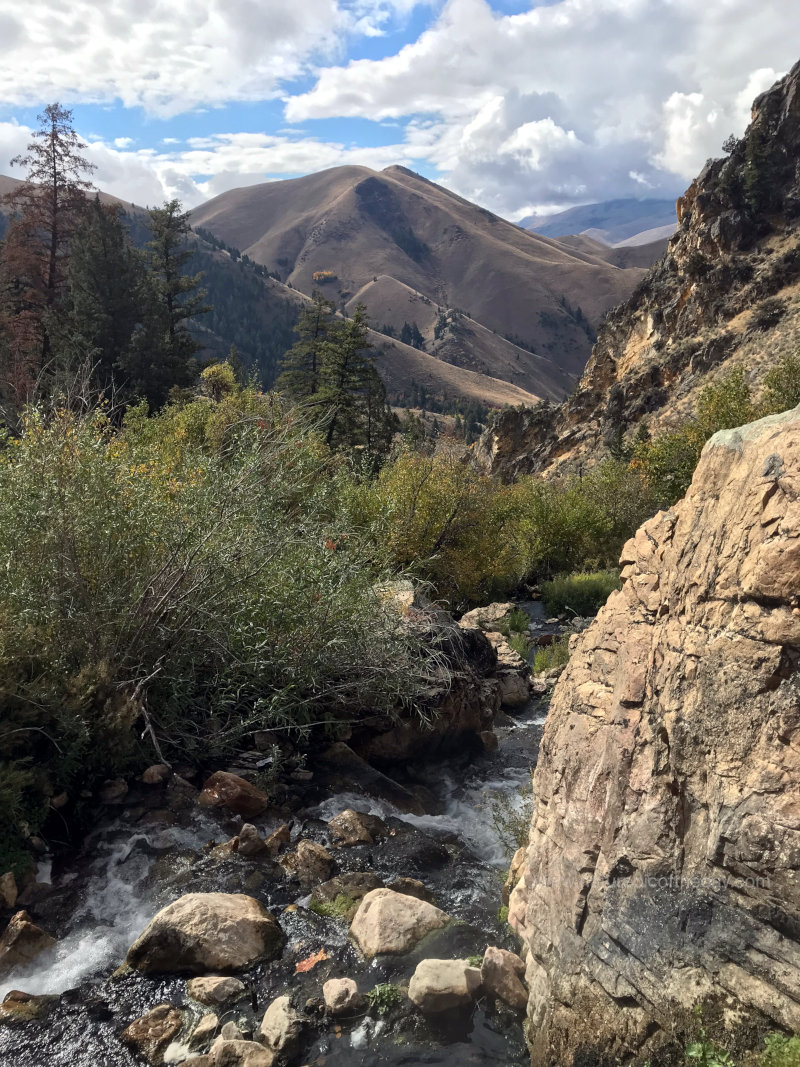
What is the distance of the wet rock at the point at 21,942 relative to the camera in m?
5.18

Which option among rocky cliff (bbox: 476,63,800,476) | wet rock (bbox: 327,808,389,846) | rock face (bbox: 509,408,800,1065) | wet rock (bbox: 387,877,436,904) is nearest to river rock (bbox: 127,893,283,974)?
wet rock (bbox: 387,877,436,904)

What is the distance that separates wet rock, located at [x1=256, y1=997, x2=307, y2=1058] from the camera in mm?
4504

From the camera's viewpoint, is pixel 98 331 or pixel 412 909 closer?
pixel 412 909

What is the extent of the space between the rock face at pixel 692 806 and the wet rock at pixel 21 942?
376 cm

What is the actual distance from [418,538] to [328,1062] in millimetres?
12752

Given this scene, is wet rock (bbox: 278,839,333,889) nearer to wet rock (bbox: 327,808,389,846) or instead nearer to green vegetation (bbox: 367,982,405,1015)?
wet rock (bbox: 327,808,389,846)

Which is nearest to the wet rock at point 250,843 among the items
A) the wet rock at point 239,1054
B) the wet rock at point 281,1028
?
the wet rock at point 281,1028

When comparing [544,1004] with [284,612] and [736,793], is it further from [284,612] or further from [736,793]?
[284,612]

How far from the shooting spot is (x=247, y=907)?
18.6 feet

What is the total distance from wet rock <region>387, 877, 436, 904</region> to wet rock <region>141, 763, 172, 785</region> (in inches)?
109

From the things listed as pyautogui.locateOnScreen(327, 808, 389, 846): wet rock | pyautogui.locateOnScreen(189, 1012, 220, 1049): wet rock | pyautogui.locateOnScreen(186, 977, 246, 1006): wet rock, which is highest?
pyautogui.locateOnScreen(189, 1012, 220, 1049): wet rock

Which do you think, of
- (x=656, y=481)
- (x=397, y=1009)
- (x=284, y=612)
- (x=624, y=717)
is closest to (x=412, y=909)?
(x=397, y=1009)

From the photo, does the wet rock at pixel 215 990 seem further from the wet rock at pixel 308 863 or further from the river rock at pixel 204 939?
the wet rock at pixel 308 863

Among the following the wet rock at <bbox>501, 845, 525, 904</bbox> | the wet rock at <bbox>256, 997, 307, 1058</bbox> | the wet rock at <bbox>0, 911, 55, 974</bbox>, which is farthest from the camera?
the wet rock at <bbox>501, 845, 525, 904</bbox>
